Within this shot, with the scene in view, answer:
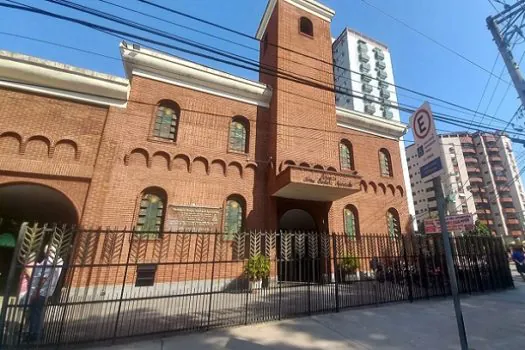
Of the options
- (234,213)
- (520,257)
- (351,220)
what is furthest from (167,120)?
(520,257)

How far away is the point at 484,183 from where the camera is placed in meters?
72.4

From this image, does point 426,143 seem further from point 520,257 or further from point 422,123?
point 520,257

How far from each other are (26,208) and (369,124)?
63.7 feet

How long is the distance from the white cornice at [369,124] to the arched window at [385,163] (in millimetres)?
1162

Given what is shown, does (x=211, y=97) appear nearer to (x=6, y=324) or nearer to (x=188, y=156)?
(x=188, y=156)

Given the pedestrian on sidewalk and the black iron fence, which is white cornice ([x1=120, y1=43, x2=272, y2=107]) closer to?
the black iron fence

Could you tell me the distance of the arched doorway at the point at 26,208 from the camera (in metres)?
9.81

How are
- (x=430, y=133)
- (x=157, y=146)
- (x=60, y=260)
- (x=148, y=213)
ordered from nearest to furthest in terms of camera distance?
(x=430, y=133) → (x=60, y=260) → (x=148, y=213) → (x=157, y=146)

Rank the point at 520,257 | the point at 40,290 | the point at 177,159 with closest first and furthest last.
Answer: the point at 40,290 < the point at 177,159 < the point at 520,257

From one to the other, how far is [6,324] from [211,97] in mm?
11078

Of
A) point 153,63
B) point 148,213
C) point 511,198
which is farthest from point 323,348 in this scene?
point 511,198

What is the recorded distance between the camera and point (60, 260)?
5.57 meters

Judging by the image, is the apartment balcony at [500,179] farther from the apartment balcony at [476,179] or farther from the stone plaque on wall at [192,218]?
the stone plaque on wall at [192,218]

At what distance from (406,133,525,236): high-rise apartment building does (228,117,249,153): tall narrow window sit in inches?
2564
